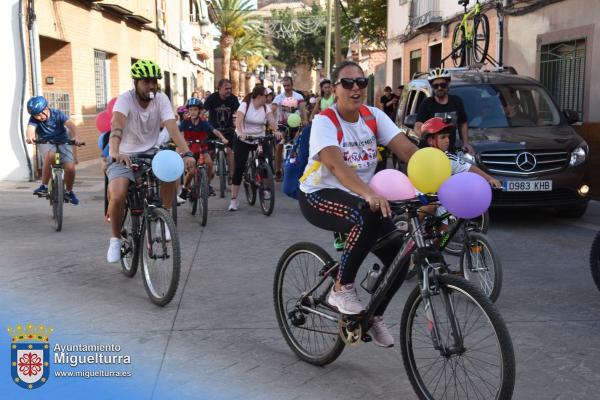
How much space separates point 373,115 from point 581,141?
20.0 feet

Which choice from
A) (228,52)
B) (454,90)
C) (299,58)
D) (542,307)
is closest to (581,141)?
(454,90)

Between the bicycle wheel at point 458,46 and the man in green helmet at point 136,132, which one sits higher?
the bicycle wheel at point 458,46

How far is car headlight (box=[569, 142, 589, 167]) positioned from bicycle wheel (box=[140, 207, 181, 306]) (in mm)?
5668

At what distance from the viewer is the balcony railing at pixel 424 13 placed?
2191 cm

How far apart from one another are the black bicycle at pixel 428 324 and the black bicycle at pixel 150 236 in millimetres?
1380

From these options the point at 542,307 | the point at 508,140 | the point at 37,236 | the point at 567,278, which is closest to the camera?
the point at 542,307

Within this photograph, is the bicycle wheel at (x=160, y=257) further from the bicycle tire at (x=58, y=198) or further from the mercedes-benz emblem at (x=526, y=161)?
the mercedes-benz emblem at (x=526, y=161)

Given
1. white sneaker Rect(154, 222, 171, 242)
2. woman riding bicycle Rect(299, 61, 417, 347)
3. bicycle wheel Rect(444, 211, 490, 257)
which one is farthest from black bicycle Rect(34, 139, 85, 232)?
woman riding bicycle Rect(299, 61, 417, 347)

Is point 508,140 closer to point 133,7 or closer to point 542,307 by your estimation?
point 542,307

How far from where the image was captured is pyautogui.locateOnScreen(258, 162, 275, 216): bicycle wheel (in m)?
9.71

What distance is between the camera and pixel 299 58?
78.8 meters

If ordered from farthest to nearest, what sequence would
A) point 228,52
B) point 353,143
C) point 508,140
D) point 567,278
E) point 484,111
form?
point 228,52
point 484,111
point 508,140
point 567,278
point 353,143

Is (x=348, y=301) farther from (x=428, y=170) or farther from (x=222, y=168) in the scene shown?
(x=222, y=168)

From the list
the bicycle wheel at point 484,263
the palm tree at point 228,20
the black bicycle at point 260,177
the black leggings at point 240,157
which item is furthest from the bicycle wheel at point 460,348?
the palm tree at point 228,20
